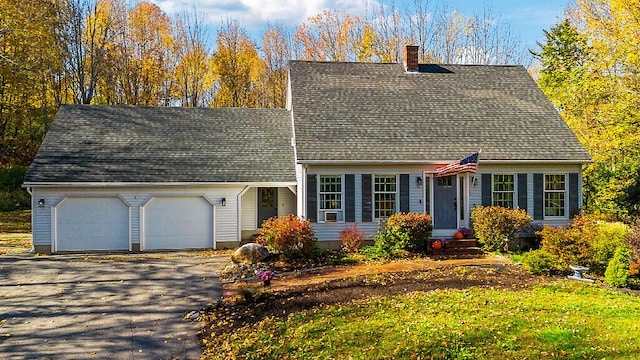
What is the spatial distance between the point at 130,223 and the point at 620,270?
49.1 ft

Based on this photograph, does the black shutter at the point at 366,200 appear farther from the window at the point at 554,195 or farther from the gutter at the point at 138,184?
the window at the point at 554,195

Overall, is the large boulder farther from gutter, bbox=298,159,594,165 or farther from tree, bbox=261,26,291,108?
tree, bbox=261,26,291,108

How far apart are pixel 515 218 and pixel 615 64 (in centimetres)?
1199

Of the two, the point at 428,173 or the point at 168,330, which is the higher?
the point at 428,173

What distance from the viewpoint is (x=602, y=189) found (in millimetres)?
23141

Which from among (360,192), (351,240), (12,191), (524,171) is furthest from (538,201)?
(12,191)

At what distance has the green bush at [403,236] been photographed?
14.4 meters

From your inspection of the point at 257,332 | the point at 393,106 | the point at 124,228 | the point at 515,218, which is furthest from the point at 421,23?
the point at 257,332

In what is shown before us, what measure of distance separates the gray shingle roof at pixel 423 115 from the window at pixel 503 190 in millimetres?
795

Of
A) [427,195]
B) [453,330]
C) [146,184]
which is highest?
[146,184]

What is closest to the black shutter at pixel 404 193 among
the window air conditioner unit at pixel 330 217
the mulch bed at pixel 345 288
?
the window air conditioner unit at pixel 330 217

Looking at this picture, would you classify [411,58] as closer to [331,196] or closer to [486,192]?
[486,192]

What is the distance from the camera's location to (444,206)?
1631 centimetres

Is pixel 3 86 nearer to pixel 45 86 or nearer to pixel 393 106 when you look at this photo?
pixel 45 86
